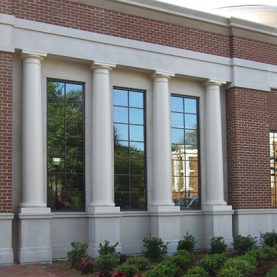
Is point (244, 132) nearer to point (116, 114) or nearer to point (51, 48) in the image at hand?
point (116, 114)

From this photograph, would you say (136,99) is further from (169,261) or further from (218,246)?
(169,261)

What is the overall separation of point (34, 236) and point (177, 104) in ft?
18.8

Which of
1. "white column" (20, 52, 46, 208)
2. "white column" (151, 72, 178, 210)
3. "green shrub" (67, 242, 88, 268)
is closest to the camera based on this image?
"green shrub" (67, 242, 88, 268)

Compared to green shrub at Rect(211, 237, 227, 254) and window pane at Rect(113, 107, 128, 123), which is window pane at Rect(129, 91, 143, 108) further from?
green shrub at Rect(211, 237, 227, 254)

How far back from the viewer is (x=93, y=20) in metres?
13.4

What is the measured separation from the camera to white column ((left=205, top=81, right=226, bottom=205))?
14938mm

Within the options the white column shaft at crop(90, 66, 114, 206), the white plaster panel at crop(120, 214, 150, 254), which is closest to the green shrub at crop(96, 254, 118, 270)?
the white column shaft at crop(90, 66, 114, 206)

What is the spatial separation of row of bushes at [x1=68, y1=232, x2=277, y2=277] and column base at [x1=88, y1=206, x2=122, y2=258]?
22cm

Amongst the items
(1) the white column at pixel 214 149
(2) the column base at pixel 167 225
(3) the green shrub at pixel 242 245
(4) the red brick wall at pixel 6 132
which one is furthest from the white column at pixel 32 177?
(1) the white column at pixel 214 149

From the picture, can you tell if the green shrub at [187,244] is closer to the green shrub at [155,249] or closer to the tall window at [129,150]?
the green shrub at [155,249]

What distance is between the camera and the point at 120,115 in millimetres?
14047

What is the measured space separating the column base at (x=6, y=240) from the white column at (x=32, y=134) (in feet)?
2.13

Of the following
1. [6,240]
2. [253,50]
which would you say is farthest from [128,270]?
[253,50]

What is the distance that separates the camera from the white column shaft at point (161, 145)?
46.0 feet
